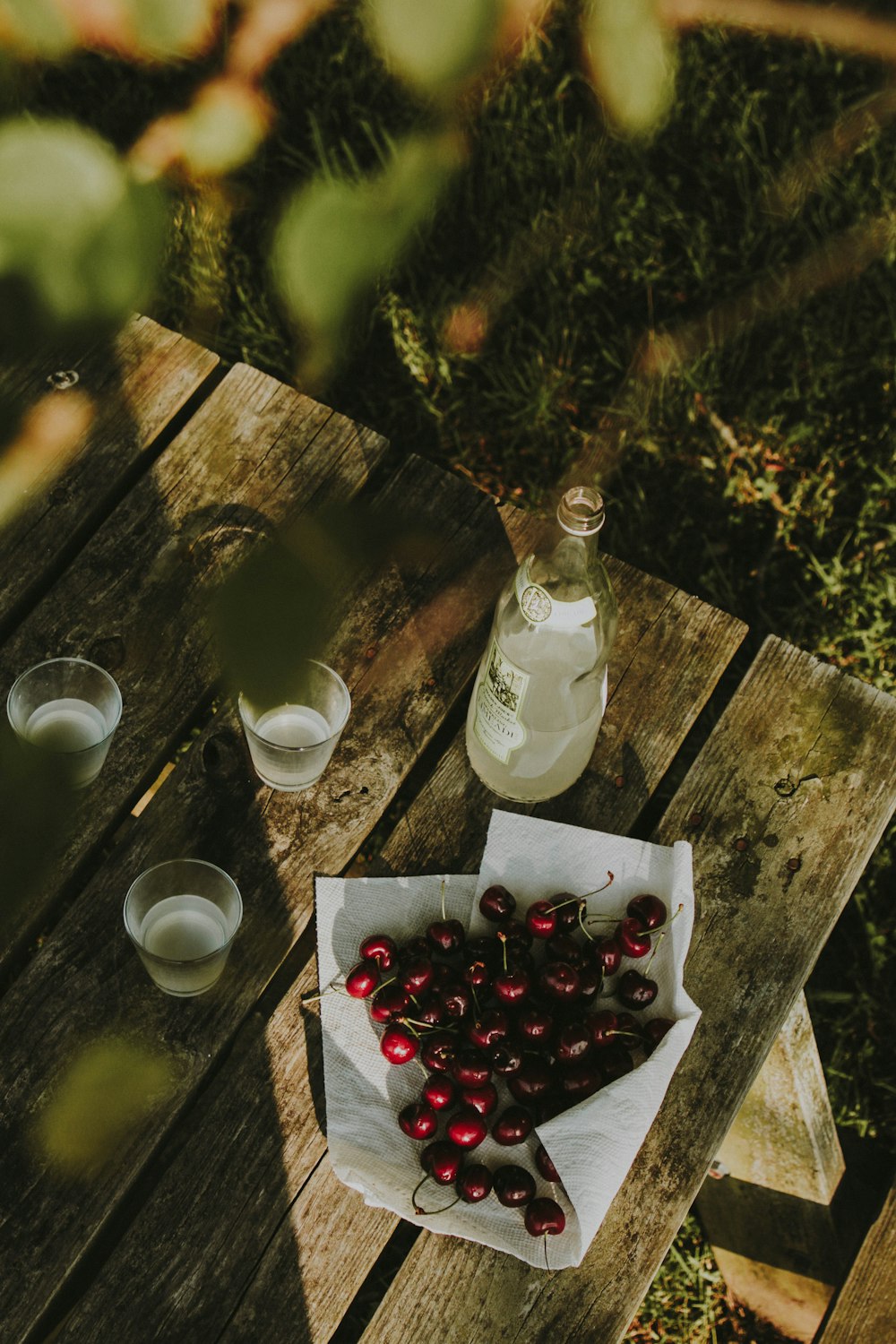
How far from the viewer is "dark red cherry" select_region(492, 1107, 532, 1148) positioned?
130 cm

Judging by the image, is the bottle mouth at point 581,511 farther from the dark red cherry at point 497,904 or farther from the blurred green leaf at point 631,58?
the blurred green leaf at point 631,58

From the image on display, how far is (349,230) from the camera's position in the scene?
2.69 metres

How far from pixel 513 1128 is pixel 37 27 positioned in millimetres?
2668

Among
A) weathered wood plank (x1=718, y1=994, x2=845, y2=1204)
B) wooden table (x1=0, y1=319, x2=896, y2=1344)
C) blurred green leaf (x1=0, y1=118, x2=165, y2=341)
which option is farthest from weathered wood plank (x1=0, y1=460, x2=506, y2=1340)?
weathered wood plank (x1=718, y1=994, x2=845, y2=1204)

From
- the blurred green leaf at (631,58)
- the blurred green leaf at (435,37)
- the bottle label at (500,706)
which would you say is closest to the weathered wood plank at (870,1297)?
the bottle label at (500,706)

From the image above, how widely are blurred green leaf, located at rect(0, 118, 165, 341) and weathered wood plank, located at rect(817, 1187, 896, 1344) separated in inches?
69.0

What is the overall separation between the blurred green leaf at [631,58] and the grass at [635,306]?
0.19 feet

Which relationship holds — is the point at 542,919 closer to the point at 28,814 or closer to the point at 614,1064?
the point at 614,1064

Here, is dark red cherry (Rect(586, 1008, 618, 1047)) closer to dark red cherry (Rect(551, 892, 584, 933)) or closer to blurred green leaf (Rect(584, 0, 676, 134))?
dark red cherry (Rect(551, 892, 584, 933))

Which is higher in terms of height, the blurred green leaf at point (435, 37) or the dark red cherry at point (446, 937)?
the blurred green leaf at point (435, 37)

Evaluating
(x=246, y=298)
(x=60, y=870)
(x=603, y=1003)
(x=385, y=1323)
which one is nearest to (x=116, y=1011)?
(x=60, y=870)

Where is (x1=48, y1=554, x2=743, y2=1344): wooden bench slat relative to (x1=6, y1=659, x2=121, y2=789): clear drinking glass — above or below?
below

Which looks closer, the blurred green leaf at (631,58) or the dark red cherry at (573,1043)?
the dark red cherry at (573,1043)

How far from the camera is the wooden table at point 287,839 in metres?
1.29
